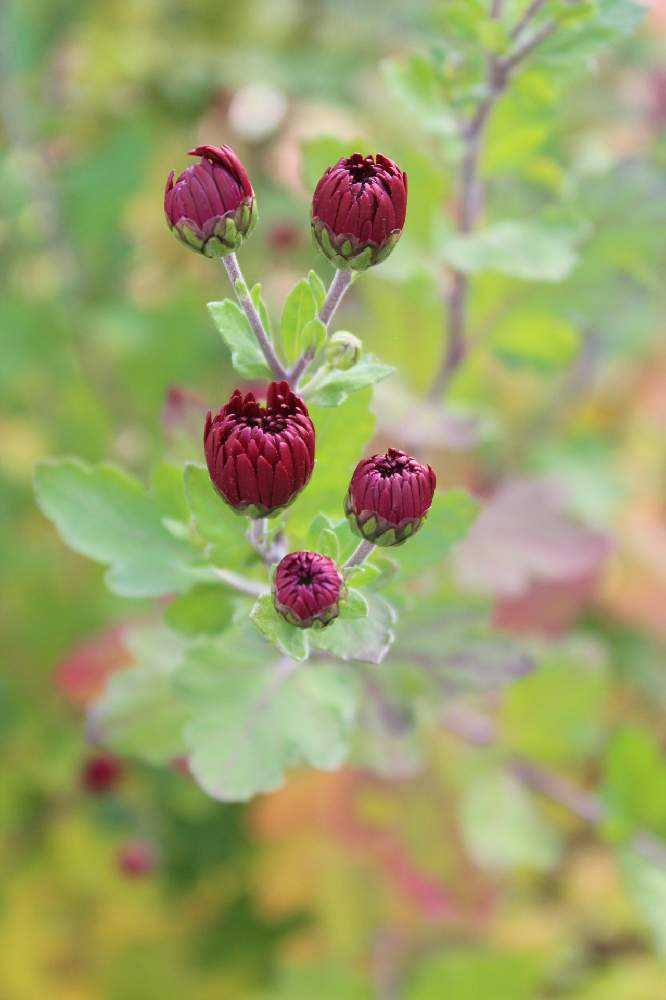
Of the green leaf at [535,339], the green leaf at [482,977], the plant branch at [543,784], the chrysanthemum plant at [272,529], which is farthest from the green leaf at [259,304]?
the green leaf at [482,977]

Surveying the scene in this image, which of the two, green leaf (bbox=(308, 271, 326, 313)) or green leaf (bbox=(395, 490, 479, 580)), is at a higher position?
green leaf (bbox=(308, 271, 326, 313))

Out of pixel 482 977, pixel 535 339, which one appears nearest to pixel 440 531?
pixel 535 339

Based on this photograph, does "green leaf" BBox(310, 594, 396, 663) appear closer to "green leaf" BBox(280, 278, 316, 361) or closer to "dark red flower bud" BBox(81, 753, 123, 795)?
"green leaf" BBox(280, 278, 316, 361)

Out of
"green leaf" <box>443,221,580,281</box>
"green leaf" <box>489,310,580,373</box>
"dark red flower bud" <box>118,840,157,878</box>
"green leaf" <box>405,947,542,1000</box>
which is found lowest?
"dark red flower bud" <box>118,840,157,878</box>

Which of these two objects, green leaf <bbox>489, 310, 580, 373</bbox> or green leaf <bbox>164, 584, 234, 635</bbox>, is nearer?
green leaf <bbox>164, 584, 234, 635</bbox>

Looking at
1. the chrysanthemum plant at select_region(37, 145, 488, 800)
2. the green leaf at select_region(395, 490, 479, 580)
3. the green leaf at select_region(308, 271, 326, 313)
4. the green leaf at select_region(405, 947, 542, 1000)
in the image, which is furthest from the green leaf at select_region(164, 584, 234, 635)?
the green leaf at select_region(405, 947, 542, 1000)

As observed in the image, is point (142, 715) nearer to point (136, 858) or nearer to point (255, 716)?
point (255, 716)

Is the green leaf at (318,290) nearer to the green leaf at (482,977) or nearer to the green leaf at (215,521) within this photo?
the green leaf at (215,521)
